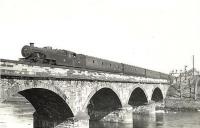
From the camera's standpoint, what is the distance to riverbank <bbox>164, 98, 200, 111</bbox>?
43.8 metres

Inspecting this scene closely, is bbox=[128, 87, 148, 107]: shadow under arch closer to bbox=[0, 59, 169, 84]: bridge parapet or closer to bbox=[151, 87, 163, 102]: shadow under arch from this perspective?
bbox=[151, 87, 163, 102]: shadow under arch

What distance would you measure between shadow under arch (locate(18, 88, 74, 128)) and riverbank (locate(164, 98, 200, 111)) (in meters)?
29.3

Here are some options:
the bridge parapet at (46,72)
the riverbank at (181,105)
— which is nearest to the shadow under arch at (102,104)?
the bridge parapet at (46,72)

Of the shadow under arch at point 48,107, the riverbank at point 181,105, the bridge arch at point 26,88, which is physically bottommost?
the riverbank at point 181,105

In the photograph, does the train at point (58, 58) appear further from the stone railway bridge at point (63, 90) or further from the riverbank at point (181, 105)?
the riverbank at point (181, 105)

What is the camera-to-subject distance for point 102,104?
29.7m

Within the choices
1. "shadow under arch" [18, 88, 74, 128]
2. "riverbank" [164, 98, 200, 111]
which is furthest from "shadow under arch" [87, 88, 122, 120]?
"riverbank" [164, 98, 200, 111]

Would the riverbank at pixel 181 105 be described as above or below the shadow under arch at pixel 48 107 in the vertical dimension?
below

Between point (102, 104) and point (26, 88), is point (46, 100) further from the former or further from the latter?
point (102, 104)

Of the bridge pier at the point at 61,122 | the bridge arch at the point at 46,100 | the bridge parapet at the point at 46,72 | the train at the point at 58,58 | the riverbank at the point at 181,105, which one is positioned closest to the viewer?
the bridge parapet at the point at 46,72

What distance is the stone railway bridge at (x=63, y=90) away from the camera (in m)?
13.0

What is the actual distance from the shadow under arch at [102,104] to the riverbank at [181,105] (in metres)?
18.4


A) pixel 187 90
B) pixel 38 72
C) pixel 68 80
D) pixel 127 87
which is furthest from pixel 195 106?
pixel 38 72

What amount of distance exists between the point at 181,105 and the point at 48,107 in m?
33.3
